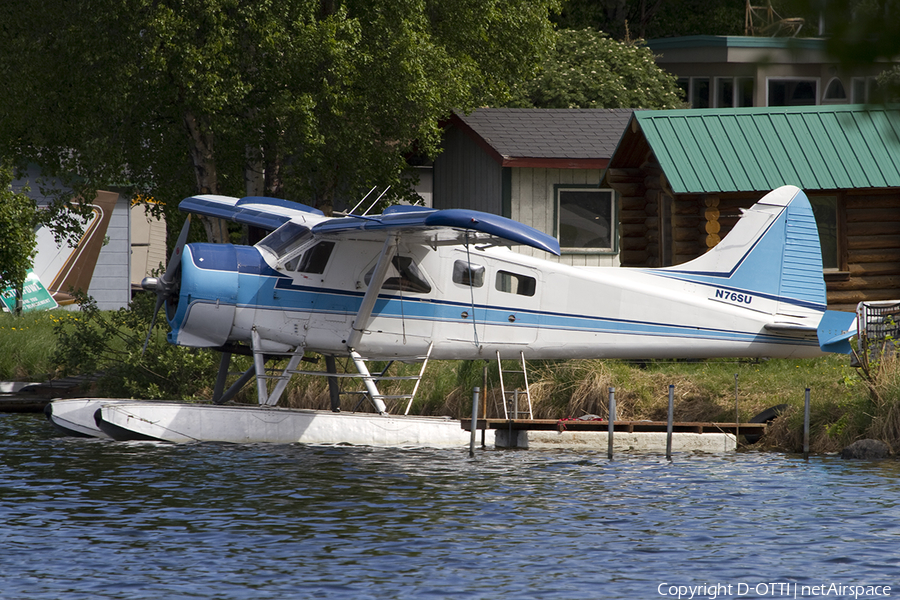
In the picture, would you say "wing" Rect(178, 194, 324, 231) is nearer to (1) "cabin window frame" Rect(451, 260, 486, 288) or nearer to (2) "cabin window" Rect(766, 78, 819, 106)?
(1) "cabin window frame" Rect(451, 260, 486, 288)

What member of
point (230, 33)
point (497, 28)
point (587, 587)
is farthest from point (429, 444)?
point (497, 28)

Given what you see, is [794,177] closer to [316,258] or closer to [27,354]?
[316,258]

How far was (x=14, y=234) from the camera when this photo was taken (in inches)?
655

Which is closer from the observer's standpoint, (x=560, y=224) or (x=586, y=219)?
(x=560, y=224)

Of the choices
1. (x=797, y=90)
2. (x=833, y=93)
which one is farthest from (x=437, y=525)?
(x=833, y=93)

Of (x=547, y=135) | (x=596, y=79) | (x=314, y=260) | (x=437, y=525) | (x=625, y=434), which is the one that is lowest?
(x=437, y=525)

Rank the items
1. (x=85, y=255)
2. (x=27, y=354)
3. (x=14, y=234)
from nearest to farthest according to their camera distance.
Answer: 1. (x=14, y=234)
2. (x=27, y=354)
3. (x=85, y=255)

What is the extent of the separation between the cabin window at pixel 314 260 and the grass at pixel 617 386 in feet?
8.48

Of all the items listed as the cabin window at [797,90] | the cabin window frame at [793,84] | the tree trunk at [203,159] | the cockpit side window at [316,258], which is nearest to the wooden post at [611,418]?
the cockpit side window at [316,258]

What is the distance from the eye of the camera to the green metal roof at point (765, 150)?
16688mm

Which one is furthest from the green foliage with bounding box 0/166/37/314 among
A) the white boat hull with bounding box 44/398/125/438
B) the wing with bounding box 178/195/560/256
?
the white boat hull with bounding box 44/398/125/438

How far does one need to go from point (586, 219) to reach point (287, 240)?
9180 mm

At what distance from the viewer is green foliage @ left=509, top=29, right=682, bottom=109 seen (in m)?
27.8

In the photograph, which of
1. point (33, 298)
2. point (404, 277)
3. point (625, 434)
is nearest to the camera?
point (625, 434)
